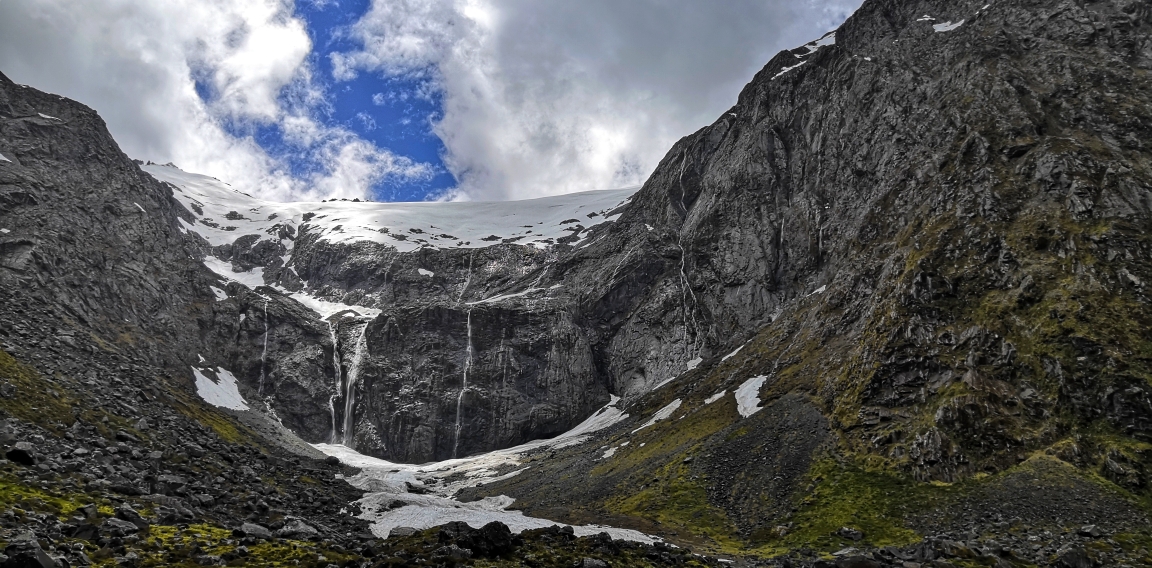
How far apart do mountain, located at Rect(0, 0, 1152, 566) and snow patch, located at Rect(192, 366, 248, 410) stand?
0.93 m

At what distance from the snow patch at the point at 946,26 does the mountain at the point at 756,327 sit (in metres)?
1.53

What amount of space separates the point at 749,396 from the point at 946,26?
7607cm

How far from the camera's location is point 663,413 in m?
93.1

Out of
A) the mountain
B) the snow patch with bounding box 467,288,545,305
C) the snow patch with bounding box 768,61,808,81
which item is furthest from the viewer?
the snow patch with bounding box 467,288,545,305

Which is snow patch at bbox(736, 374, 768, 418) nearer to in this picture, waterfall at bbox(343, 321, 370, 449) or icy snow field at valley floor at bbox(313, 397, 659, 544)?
icy snow field at valley floor at bbox(313, 397, 659, 544)

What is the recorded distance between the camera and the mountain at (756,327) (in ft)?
160

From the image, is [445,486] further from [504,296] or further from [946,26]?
[946,26]

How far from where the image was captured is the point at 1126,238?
5931cm

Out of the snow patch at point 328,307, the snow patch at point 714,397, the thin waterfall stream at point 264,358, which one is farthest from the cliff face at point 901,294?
the thin waterfall stream at point 264,358

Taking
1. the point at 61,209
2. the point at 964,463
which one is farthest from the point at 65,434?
the point at 61,209

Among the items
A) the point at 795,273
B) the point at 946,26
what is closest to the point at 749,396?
the point at 795,273

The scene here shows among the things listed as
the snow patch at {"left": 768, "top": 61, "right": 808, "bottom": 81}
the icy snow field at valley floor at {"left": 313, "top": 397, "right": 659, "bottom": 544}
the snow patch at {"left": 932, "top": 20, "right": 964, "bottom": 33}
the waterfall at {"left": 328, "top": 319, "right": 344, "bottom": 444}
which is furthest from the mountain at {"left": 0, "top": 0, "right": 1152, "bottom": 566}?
the snow patch at {"left": 768, "top": 61, "right": 808, "bottom": 81}

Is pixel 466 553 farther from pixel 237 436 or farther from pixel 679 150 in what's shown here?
pixel 679 150

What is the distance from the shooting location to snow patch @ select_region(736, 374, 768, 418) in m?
73.9
